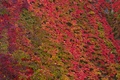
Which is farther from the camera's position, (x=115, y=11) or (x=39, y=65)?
(x=115, y=11)

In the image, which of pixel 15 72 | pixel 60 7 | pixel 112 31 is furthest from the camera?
pixel 112 31

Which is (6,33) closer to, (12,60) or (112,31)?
(12,60)

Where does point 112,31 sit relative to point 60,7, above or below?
below

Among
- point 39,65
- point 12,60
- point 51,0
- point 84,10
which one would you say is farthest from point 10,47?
point 84,10

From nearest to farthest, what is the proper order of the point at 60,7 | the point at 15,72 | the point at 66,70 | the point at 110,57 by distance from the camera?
the point at 15,72, the point at 66,70, the point at 110,57, the point at 60,7

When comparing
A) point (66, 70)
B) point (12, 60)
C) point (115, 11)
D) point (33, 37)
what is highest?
point (115, 11)

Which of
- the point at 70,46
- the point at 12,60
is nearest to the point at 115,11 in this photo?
the point at 70,46
